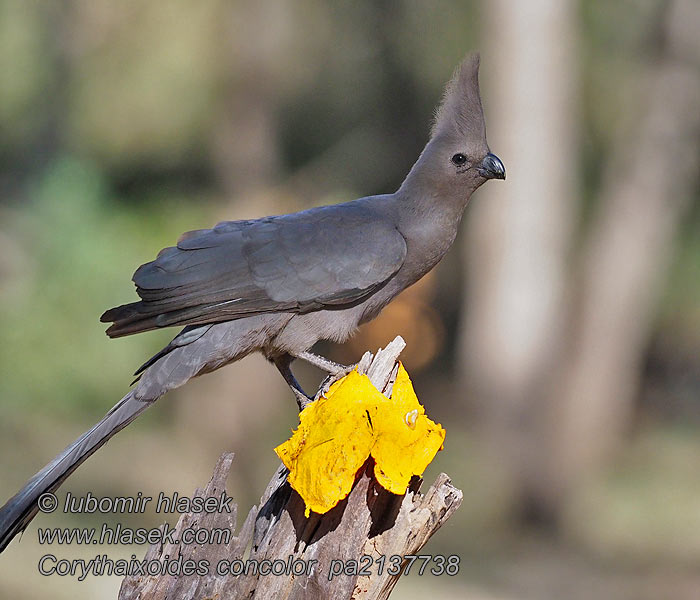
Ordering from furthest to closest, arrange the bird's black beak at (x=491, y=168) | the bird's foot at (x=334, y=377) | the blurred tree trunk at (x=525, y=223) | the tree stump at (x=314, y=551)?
1. the blurred tree trunk at (x=525, y=223)
2. the bird's black beak at (x=491, y=168)
3. the bird's foot at (x=334, y=377)
4. the tree stump at (x=314, y=551)

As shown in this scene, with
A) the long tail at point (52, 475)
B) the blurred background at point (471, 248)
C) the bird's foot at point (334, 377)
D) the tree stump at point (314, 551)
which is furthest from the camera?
the blurred background at point (471, 248)

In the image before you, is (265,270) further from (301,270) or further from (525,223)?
(525,223)

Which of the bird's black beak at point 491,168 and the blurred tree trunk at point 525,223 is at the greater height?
the bird's black beak at point 491,168

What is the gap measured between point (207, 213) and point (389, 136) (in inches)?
305

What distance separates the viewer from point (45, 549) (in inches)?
292

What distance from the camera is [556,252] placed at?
38.4 ft

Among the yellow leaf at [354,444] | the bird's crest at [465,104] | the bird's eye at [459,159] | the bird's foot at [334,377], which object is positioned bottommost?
the bird's foot at [334,377]

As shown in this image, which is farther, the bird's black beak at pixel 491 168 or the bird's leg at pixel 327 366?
the bird's black beak at pixel 491 168

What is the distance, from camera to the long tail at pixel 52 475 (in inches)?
133

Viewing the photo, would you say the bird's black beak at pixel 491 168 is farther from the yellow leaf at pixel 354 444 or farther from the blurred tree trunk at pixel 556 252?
the blurred tree trunk at pixel 556 252

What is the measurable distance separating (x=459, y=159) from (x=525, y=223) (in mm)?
7222

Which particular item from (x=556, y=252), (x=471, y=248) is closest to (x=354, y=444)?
(x=556, y=252)

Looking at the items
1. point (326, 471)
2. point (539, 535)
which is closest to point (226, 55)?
point (539, 535)

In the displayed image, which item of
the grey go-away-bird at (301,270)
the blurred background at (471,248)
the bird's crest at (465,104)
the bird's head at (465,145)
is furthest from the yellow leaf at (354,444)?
the blurred background at (471,248)
